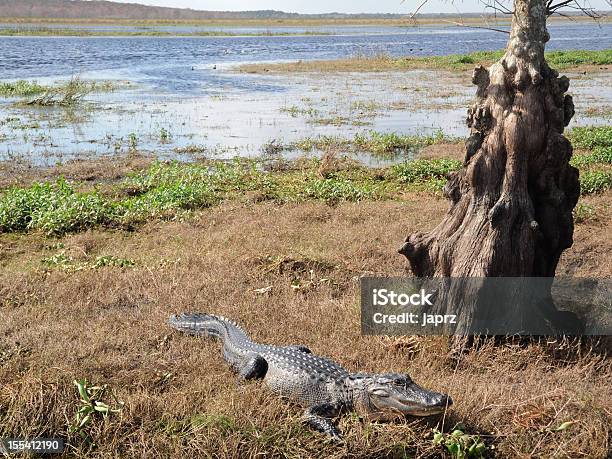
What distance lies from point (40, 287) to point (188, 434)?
352 centimetres

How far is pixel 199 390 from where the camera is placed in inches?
201

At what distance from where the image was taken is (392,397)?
185 inches

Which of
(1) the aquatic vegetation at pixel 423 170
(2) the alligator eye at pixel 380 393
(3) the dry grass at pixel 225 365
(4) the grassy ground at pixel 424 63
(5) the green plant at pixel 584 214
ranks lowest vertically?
(3) the dry grass at pixel 225 365

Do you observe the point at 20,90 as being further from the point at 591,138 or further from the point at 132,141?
the point at 591,138

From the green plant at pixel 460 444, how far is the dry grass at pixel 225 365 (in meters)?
0.10

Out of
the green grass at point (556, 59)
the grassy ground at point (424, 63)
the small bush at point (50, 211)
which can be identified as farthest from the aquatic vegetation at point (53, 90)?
the green grass at point (556, 59)

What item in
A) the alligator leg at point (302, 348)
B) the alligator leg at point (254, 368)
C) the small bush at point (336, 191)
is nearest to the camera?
the alligator leg at point (254, 368)

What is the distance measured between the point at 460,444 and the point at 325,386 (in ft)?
3.59

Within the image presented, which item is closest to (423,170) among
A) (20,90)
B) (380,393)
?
(380,393)

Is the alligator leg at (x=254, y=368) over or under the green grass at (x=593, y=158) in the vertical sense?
under

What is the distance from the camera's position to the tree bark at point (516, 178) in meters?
6.19

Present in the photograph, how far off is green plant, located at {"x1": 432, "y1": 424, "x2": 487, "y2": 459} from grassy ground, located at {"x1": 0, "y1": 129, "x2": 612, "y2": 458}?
80 millimetres

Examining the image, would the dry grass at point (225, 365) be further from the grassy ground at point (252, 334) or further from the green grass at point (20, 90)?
the green grass at point (20, 90)

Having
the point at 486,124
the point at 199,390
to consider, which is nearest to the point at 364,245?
the point at 486,124
